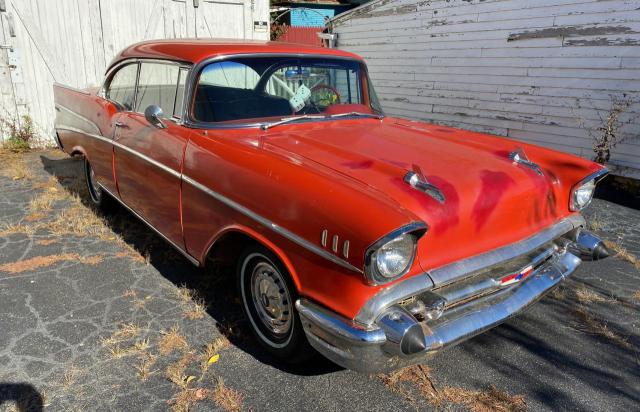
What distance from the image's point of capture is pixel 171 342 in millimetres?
2725

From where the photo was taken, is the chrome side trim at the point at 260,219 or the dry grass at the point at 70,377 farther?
the dry grass at the point at 70,377

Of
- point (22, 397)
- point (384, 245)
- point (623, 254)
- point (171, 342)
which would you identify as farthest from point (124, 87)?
point (623, 254)

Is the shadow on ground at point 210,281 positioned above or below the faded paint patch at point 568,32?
below

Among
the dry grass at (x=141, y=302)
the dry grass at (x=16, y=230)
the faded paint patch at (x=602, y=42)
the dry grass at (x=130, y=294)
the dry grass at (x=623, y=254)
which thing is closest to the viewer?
the dry grass at (x=141, y=302)

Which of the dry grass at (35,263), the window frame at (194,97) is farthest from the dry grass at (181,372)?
the dry grass at (35,263)

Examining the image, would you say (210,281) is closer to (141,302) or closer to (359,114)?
(141,302)

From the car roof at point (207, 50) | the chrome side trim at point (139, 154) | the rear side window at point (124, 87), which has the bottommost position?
the chrome side trim at point (139, 154)

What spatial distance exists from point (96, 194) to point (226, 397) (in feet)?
10.6

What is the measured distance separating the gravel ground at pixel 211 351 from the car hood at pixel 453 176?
0.74 meters

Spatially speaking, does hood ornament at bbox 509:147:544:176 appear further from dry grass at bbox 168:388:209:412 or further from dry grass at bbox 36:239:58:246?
dry grass at bbox 36:239:58:246

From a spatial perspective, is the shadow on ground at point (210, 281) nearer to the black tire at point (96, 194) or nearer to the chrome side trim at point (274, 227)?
the black tire at point (96, 194)

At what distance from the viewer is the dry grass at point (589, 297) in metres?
3.36

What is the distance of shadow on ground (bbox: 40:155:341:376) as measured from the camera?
261 cm

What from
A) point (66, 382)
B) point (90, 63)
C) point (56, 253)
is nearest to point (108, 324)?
point (66, 382)
